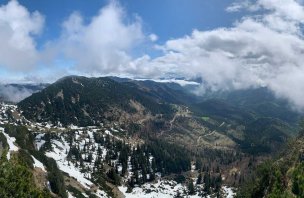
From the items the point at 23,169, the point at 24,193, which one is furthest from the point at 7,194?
the point at 23,169

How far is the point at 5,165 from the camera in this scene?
451 feet

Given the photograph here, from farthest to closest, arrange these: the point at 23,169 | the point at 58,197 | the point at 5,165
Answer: the point at 58,197, the point at 23,169, the point at 5,165

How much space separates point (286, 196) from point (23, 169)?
127m

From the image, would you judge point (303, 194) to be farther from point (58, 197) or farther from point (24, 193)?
point (24, 193)

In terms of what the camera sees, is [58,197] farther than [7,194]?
Yes

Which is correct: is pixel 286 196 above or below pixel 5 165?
below

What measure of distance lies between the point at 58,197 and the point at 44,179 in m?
13.0

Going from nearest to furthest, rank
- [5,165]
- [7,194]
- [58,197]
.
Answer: [7,194], [5,165], [58,197]

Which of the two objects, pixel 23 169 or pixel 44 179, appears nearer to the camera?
pixel 23 169

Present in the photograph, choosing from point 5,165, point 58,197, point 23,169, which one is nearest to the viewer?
point 5,165

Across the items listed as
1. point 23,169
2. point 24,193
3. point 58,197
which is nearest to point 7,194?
point 24,193

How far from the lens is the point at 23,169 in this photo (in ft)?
494

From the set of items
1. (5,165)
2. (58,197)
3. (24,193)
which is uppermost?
(5,165)

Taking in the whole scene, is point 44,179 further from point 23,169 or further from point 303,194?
point 303,194
